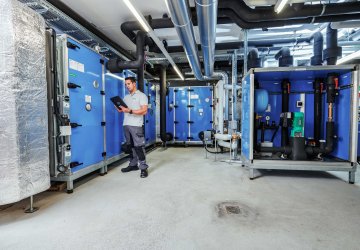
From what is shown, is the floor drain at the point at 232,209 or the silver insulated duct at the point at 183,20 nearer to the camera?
the floor drain at the point at 232,209

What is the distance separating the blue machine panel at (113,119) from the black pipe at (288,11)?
2277mm

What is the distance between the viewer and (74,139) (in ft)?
8.47

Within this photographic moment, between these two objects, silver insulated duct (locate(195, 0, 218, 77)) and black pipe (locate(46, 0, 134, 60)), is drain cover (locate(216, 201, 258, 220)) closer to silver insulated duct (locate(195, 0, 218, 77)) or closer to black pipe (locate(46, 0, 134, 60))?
silver insulated duct (locate(195, 0, 218, 77))

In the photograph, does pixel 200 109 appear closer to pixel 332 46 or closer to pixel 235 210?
pixel 332 46

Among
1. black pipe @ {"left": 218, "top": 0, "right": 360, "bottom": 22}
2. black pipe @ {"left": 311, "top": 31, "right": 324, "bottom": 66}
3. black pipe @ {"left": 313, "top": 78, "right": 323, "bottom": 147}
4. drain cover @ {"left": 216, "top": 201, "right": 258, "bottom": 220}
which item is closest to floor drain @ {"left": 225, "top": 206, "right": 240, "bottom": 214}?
drain cover @ {"left": 216, "top": 201, "right": 258, "bottom": 220}

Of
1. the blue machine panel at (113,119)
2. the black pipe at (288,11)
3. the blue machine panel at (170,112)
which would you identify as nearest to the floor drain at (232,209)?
the blue machine panel at (113,119)

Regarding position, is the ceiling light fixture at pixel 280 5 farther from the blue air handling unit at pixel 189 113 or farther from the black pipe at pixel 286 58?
the blue air handling unit at pixel 189 113

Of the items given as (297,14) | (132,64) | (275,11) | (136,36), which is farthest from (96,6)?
(297,14)

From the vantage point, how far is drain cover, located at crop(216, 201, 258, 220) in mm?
1871

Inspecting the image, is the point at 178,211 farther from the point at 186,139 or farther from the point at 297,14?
the point at 186,139

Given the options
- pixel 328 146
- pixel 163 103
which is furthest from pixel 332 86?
pixel 163 103

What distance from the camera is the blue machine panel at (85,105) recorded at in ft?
8.42

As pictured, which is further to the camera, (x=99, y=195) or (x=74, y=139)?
(x=74, y=139)

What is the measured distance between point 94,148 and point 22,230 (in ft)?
4.80
